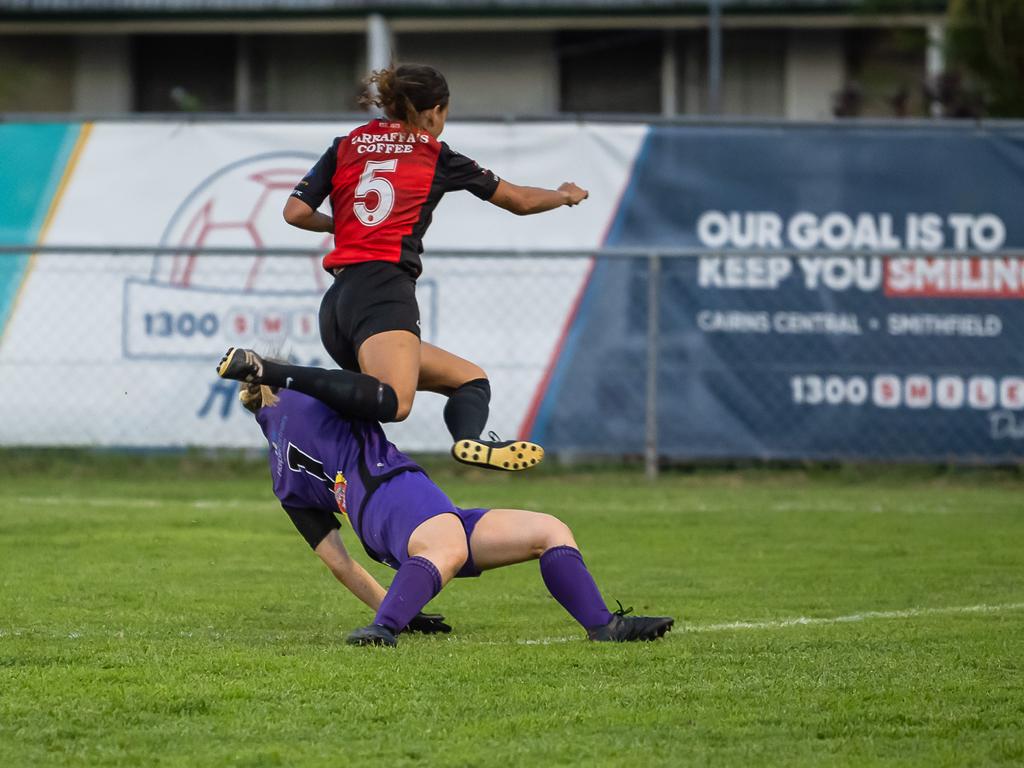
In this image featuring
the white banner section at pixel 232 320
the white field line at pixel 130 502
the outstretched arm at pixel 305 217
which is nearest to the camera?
the outstretched arm at pixel 305 217

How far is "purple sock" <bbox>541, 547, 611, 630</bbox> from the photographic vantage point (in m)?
6.29

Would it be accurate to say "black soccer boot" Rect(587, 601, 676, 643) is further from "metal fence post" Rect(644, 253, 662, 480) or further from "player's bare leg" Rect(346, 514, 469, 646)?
"metal fence post" Rect(644, 253, 662, 480)

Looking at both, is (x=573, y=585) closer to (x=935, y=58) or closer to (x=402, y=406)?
(x=402, y=406)

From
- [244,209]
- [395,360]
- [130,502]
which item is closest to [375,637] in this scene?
[395,360]

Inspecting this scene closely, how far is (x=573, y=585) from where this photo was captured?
6289 millimetres

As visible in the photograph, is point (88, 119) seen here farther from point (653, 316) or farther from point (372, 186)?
point (372, 186)

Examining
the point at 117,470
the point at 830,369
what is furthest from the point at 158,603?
the point at 830,369

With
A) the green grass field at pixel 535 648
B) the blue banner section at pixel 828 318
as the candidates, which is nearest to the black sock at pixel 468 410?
the green grass field at pixel 535 648

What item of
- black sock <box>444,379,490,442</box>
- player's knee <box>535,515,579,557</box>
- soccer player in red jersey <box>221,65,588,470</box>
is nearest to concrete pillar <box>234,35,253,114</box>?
soccer player in red jersey <box>221,65,588,470</box>

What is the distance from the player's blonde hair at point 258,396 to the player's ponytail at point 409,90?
55.7 inches

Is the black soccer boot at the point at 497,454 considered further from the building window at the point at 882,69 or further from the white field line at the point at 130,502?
the building window at the point at 882,69

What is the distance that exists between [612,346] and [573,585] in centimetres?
683

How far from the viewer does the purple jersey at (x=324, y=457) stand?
6363 millimetres

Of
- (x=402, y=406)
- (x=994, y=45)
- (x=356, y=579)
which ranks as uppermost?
(x=994, y=45)
